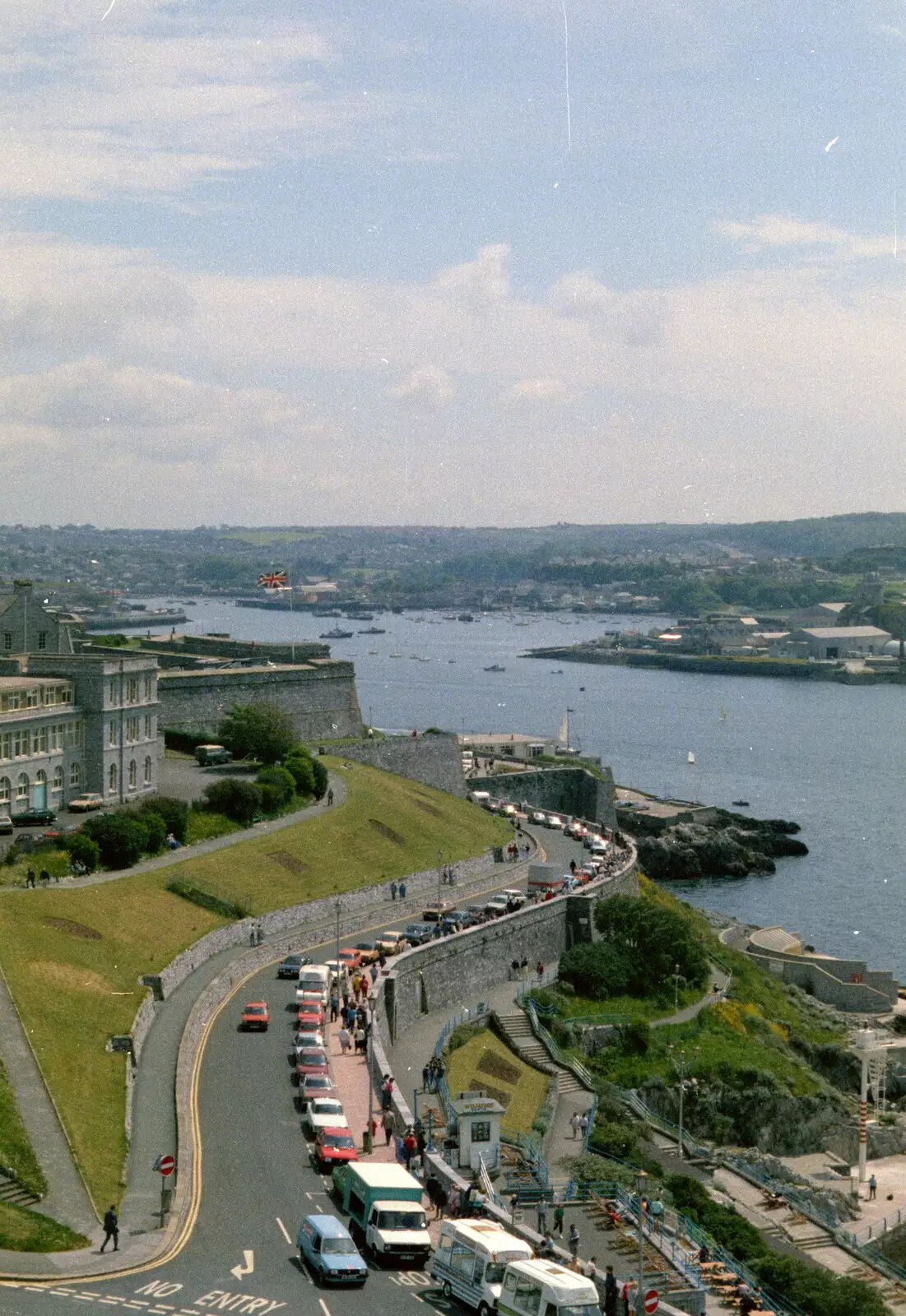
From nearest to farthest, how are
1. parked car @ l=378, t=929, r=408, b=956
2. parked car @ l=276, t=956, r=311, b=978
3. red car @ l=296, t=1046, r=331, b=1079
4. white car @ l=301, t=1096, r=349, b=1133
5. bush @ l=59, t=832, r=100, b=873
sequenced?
white car @ l=301, t=1096, r=349, b=1133
red car @ l=296, t=1046, r=331, b=1079
parked car @ l=276, t=956, r=311, b=978
parked car @ l=378, t=929, r=408, b=956
bush @ l=59, t=832, r=100, b=873

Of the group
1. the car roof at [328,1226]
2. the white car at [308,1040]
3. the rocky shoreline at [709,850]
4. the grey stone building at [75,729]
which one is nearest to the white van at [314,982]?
the white car at [308,1040]

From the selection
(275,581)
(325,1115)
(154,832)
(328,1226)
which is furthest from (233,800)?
(275,581)

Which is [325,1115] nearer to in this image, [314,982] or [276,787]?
[314,982]

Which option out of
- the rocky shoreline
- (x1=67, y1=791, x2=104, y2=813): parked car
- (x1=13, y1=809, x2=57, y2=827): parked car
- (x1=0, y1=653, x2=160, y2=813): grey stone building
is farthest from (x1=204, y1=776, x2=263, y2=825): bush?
the rocky shoreline

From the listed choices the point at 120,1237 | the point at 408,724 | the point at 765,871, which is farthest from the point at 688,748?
the point at 120,1237

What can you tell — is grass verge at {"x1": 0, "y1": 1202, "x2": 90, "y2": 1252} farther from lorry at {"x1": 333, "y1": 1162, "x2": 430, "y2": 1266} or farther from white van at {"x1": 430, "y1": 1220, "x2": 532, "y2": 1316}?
white van at {"x1": 430, "y1": 1220, "x2": 532, "y2": 1316}
